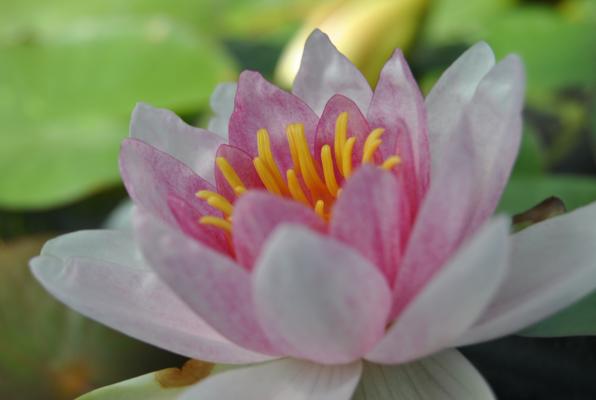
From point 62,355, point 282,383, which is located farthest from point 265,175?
point 62,355

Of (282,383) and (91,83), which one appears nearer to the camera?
(282,383)

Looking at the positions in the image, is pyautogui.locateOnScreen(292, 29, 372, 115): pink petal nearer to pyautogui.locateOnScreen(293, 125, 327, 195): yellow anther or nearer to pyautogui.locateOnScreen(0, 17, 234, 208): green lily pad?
pyautogui.locateOnScreen(293, 125, 327, 195): yellow anther

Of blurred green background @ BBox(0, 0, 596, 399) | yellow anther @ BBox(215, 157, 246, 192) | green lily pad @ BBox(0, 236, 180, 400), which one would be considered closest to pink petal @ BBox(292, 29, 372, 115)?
yellow anther @ BBox(215, 157, 246, 192)

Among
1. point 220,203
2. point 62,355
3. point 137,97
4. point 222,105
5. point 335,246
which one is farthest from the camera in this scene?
point 137,97

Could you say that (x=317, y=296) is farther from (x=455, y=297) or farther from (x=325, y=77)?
(x=325, y=77)

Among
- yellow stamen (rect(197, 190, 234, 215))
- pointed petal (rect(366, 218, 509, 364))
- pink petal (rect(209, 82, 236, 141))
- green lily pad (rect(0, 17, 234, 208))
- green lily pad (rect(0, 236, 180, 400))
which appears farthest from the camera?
green lily pad (rect(0, 17, 234, 208))

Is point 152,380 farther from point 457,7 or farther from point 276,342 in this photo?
point 457,7
